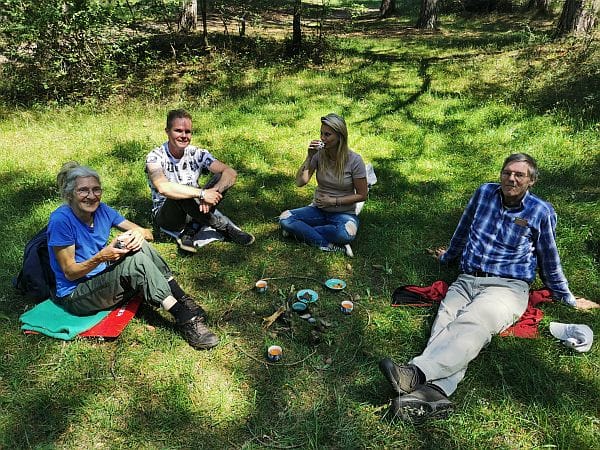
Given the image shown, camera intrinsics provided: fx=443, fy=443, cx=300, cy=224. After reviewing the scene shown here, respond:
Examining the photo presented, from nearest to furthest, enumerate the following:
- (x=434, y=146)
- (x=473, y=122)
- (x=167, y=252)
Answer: (x=167, y=252) < (x=434, y=146) < (x=473, y=122)

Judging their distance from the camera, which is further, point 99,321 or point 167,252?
point 167,252

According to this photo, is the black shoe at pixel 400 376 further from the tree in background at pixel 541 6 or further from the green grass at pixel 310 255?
the tree in background at pixel 541 6

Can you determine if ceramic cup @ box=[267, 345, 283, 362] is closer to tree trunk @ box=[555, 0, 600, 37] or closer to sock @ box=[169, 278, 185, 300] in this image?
sock @ box=[169, 278, 185, 300]

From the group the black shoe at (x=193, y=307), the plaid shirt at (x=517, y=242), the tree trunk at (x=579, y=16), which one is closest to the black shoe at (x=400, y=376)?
the plaid shirt at (x=517, y=242)

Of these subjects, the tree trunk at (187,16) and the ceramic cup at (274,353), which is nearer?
the ceramic cup at (274,353)

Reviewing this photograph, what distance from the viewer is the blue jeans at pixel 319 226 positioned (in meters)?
4.73

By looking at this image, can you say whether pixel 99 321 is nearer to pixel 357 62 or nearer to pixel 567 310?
pixel 567 310

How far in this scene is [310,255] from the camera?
471cm

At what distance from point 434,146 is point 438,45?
17.8 ft

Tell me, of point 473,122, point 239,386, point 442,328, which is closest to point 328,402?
point 239,386

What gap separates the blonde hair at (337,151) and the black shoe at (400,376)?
239cm

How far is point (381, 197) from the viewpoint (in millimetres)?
5777

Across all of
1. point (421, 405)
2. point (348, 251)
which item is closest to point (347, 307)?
point (348, 251)

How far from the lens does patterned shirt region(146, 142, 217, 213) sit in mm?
4652
